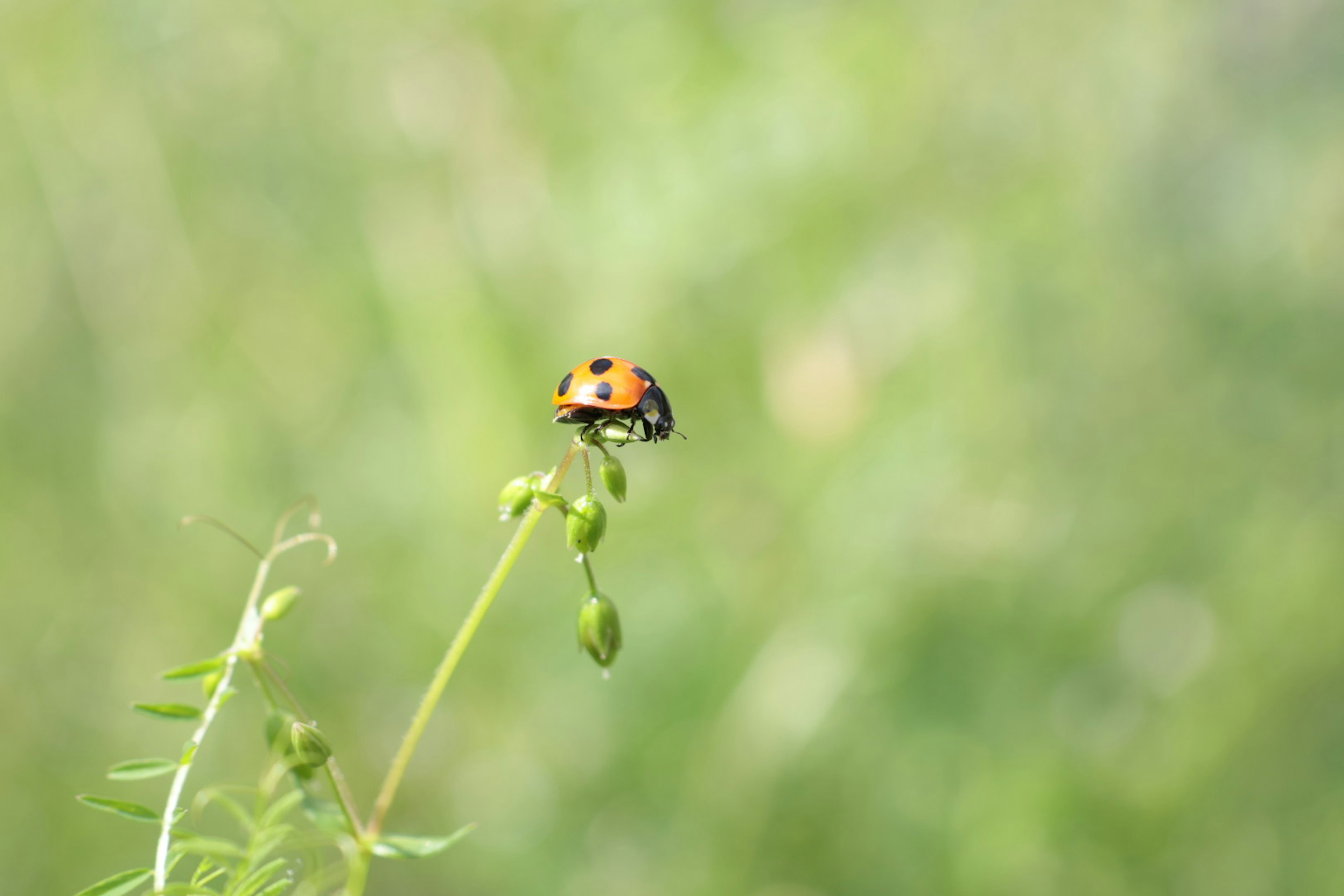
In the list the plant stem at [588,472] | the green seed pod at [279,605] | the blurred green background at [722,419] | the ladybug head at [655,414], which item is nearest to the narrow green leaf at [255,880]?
the green seed pod at [279,605]

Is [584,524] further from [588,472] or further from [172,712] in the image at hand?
[172,712]

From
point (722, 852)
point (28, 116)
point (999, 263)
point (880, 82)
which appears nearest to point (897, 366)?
point (999, 263)

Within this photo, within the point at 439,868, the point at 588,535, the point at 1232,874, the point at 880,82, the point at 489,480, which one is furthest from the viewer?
the point at 880,82

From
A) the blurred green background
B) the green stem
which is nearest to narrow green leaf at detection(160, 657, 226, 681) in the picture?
the green stem

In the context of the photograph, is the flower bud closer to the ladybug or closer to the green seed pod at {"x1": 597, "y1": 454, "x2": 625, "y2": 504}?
the green seed pod at {"x1": 597, "y1": 454, "x2": 625, "y2": 504}

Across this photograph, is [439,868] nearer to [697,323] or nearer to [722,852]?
[722,852]

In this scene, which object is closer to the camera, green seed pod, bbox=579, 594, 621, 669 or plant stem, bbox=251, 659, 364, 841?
plant stem, bbox=251, 659, 364, 841
